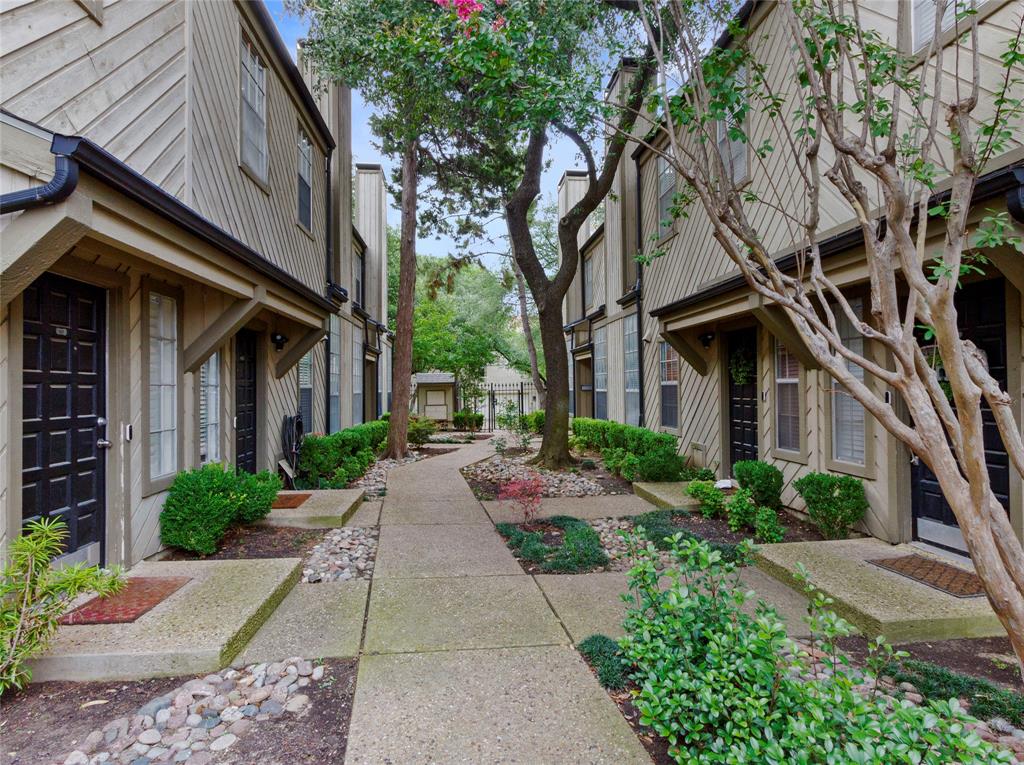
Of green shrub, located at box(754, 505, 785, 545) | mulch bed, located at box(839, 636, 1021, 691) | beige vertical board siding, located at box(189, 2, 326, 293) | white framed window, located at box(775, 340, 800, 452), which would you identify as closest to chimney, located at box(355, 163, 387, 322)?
beige vertical board siding, located at box(189, 2, 326, 293)

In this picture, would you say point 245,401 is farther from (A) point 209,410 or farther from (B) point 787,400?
(B) point 787,400

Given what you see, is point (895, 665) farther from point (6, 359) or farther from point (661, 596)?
point (6, 359)

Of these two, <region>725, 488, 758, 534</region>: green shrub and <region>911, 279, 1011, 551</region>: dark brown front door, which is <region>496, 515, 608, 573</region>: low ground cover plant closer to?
<region>725, 488, 758, 534</region>: green shrub

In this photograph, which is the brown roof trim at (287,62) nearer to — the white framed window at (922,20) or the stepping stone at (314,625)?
the stepping stone at (314,625)

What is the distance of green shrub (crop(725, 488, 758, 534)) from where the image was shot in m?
5.42

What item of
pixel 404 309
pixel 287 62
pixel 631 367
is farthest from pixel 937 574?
pixel 404 309

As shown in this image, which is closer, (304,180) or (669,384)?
(304,180)

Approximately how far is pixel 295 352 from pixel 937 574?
23.0ft

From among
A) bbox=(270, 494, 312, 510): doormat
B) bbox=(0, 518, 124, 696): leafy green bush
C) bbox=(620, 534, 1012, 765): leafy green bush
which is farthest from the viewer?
bbox=(270, 494, 312, 510): doormat

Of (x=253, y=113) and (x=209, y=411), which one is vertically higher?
(x=253, y=113)

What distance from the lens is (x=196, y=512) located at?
4.29 metres

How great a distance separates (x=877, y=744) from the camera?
5.24 feet

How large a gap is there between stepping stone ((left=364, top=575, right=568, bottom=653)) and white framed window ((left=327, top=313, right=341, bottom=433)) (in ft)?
21.4

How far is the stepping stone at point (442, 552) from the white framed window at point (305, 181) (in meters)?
5.02
